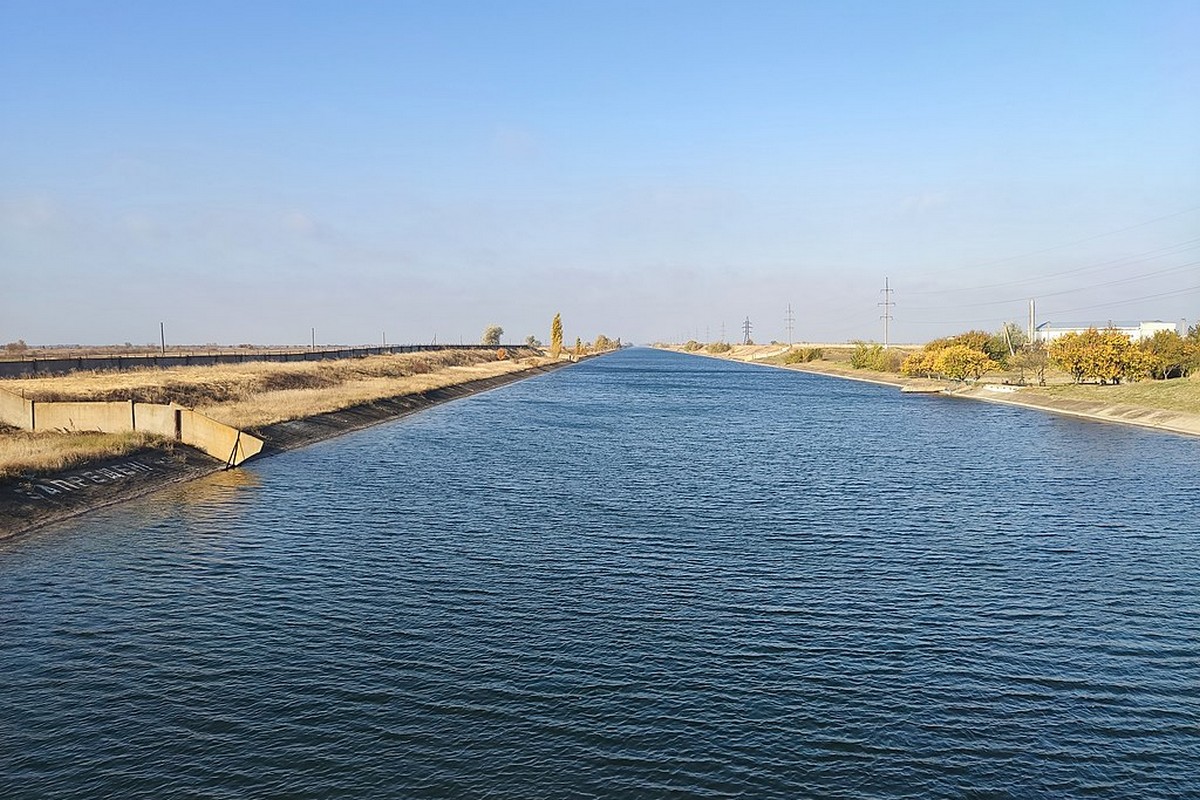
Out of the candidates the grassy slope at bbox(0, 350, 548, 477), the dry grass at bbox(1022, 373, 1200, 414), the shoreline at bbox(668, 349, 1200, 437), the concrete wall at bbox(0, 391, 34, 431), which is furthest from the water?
the dry grass at bbox(1022, 373, 1200, 414)

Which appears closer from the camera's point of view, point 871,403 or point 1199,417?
point 1199,417

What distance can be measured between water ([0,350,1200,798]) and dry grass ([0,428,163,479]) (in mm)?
5403

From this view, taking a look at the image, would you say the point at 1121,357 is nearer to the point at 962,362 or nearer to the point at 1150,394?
the point at 1150,394

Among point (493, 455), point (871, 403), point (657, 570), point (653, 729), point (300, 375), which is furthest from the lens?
point (871, 403)

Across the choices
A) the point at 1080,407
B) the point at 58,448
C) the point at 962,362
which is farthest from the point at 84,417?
the point at 962,362

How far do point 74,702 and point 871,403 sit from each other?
338 feet

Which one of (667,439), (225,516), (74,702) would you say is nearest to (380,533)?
(225,516)

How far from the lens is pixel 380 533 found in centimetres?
3144

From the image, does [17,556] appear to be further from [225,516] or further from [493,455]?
[493,455]

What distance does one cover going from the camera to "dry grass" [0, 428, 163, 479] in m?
37.0

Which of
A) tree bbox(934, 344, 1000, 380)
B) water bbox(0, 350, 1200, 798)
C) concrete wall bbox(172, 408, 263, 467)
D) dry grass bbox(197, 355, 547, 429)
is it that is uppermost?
tree bbox(934, 344, 1000, 380)

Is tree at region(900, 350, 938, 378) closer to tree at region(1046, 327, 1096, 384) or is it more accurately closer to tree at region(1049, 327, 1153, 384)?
tree at region(1046, 327, 1096, 384)

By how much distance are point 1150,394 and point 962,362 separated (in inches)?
1800

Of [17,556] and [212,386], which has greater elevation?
[212,386]
